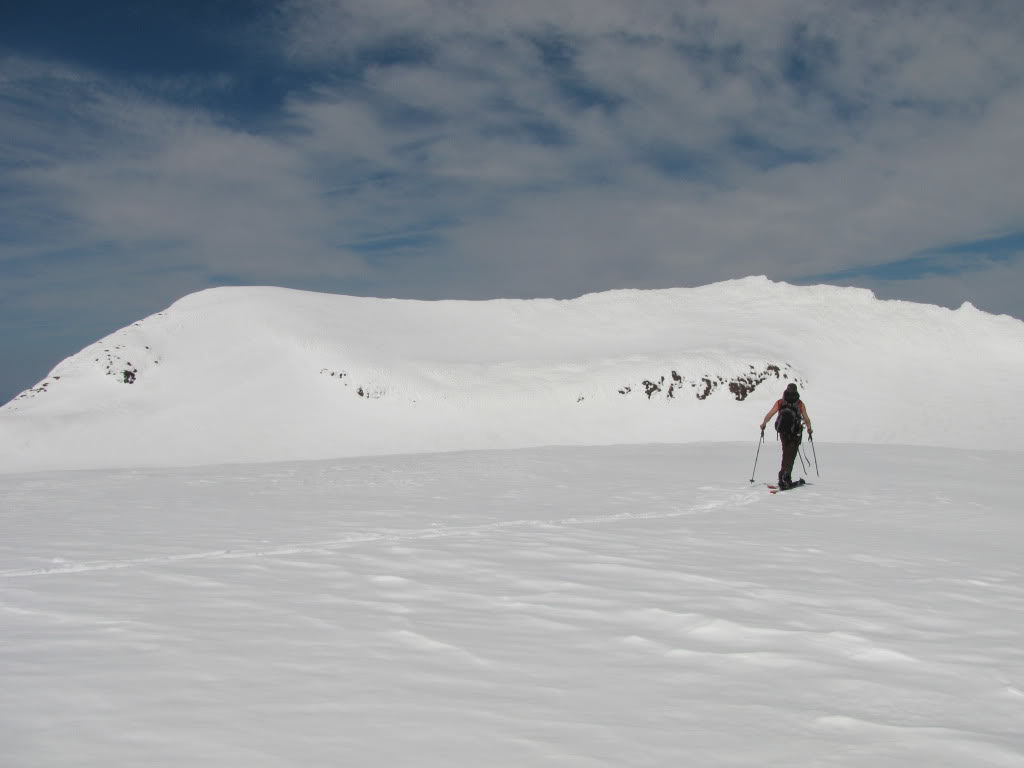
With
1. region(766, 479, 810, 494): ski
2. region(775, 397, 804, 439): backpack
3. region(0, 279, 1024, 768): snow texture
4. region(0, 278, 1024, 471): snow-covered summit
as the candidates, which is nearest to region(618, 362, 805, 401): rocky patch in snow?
region(0, 278, 1024, 471): snow-covered summit

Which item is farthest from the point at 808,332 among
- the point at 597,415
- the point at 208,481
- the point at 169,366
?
the point at 208,481

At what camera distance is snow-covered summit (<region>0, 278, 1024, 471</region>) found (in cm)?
3553

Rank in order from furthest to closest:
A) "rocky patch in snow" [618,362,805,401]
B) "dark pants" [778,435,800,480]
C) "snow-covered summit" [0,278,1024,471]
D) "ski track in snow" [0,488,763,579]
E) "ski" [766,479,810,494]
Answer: "rocky patch in snow" [618,362,805,401]
"snow-covered summit" [0,278,1024,471]
"dark pants" [778,435,800,480]
"ski" [766,479,810,494]
"ski track in snow" [0,488,763,579]

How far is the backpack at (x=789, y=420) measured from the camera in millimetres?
14289

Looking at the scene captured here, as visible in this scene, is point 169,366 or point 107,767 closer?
point 107,767

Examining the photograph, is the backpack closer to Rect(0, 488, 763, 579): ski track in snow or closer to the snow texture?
the snow texture

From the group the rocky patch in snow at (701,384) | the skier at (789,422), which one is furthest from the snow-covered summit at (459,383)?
the skier at (789,422)

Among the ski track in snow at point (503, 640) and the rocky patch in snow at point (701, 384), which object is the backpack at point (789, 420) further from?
the rocky patch in snow at point (701, 384)

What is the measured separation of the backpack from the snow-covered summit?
2198 cm

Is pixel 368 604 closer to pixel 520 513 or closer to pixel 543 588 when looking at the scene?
pixel 543 588

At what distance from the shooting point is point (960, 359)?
4947 centimetres

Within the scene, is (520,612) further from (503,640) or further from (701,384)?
(701,384)

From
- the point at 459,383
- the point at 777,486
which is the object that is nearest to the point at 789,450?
the point at 777,486

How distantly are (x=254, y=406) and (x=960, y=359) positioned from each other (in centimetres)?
4269
